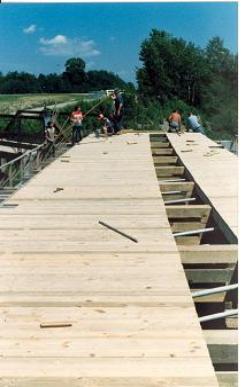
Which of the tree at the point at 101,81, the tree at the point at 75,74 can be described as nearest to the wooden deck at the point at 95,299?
the tree at the point at 75,74

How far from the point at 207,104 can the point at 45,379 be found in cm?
1992

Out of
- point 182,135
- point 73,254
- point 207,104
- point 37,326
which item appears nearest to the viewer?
point 37,326

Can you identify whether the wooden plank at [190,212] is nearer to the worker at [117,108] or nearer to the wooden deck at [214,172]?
the wooden deck at [214,172]

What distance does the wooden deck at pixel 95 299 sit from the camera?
2947mm

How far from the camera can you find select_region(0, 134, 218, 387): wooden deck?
295 cm

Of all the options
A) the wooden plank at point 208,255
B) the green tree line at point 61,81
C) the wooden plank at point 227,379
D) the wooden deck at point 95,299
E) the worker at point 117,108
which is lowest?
the wooden plank at point 227,379

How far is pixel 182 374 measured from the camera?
2.90m

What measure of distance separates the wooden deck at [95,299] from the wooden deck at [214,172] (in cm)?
70

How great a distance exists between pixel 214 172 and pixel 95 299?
594 cm

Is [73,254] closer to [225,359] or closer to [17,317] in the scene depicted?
[17,317]

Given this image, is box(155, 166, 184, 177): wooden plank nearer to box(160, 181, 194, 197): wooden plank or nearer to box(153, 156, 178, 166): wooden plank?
box(153, 156, 178, 166): wooden plank

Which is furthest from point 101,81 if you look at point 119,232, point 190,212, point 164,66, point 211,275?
point 211,275

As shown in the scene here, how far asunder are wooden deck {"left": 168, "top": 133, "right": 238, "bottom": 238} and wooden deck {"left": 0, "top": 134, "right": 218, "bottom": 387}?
0.70m

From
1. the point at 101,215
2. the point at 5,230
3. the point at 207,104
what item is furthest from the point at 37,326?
the point at 207,104
